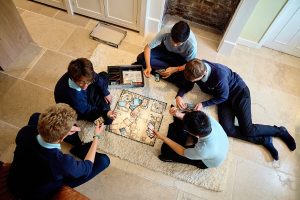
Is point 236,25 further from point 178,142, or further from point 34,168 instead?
point 34,168

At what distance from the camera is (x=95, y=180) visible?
1989 millimetres

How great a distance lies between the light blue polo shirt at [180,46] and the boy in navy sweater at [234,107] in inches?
6.9

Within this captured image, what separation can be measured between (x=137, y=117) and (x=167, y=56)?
2.23 ft

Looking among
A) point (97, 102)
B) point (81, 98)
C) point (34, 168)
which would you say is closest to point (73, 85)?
point (81, 98)

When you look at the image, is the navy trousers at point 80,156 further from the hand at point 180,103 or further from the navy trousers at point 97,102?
the hand at point 180,103

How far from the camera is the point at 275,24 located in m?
2.59

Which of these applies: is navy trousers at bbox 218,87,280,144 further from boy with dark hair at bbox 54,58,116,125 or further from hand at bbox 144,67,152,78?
boy with dark hair at bbox 54,58,116,125

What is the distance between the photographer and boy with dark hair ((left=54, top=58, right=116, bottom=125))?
1.65m

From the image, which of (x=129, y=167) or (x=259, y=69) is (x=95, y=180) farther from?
(x=259, y=69)

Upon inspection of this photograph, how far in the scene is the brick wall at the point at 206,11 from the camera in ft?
9.06

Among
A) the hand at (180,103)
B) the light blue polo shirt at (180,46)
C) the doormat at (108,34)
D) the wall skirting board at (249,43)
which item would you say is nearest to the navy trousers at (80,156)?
the hand at (180,103)

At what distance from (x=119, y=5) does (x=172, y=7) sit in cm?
73

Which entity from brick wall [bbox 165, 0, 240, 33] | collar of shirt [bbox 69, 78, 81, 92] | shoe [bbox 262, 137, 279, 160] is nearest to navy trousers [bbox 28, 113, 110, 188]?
collar of shirt [bbox 69, 78, 81, 92]

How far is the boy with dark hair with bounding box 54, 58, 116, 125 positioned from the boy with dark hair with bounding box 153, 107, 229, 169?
0.57 m
